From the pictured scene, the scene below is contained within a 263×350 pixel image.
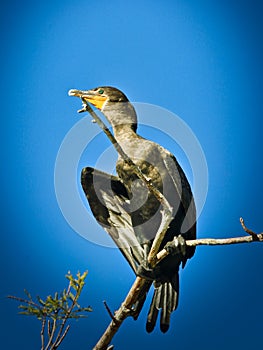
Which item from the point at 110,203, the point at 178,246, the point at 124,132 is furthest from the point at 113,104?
the point at 178,246

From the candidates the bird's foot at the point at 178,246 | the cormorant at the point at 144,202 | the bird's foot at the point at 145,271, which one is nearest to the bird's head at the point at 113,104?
the cormorant at the point at 144,202

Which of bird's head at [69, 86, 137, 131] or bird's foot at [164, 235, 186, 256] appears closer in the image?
bird's foot at [164, 235, 186, 256]

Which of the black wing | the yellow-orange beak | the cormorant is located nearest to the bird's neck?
the cormorant

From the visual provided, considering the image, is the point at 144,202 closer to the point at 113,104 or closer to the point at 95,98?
the point at 113,104

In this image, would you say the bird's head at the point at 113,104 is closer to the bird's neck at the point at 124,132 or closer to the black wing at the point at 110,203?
the bird's neck at the point at 124,132

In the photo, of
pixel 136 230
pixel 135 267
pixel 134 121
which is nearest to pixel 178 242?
pixel 135 267

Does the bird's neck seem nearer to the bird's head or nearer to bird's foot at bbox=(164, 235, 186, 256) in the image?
the bird's head

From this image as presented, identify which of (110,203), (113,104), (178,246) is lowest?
(178,246)

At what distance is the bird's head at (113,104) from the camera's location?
22.3ft

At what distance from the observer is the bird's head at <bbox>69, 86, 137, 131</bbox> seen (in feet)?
22.3

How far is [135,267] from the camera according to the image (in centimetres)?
541

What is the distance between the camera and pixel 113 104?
6.90m

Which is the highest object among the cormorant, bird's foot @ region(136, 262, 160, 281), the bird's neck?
the bird's neck

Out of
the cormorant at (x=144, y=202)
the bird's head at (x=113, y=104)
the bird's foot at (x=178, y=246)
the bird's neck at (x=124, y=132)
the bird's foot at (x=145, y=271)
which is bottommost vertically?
the bird's foot at (x=145, y=271)
